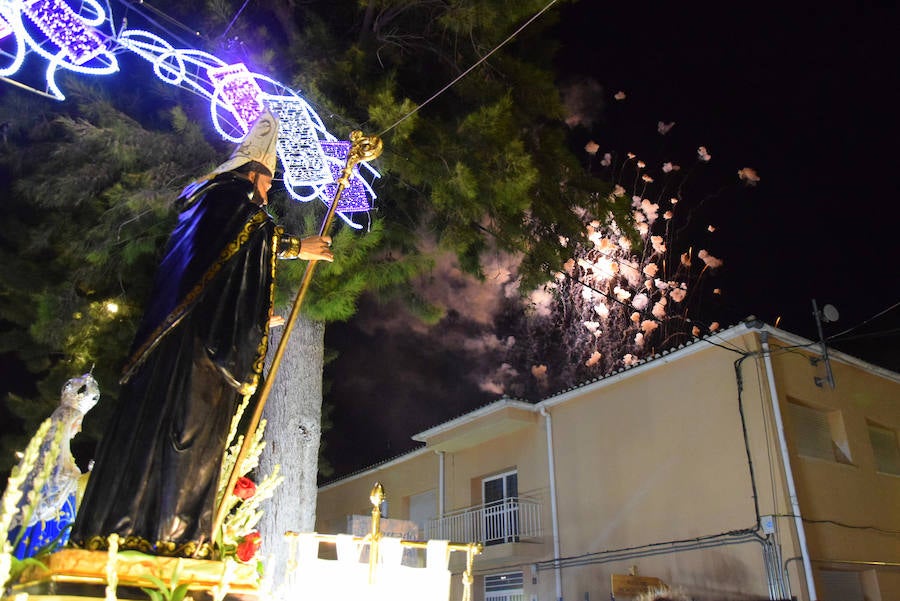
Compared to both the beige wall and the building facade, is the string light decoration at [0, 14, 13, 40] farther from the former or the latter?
the beige wall

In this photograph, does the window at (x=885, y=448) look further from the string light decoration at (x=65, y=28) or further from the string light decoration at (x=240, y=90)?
the string light decoration at (x=65, y=28)

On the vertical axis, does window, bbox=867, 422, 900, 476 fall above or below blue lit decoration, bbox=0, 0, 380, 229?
below

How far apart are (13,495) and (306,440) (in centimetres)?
453

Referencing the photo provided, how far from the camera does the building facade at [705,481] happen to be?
1110cm

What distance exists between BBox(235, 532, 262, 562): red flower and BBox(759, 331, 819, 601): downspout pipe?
9706 millimetres

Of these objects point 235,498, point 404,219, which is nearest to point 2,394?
point 404,219

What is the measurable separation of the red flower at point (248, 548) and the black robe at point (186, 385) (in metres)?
0.32

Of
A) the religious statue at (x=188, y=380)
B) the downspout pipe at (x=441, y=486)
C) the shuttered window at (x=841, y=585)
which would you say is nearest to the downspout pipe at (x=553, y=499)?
the downspout pipe at (x=441, y=486)

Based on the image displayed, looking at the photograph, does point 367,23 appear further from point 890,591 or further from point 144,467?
point 890,591

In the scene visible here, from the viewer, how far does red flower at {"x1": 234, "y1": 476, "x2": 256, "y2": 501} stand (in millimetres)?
2943

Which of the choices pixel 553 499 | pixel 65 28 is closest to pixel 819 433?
pixel 553 499

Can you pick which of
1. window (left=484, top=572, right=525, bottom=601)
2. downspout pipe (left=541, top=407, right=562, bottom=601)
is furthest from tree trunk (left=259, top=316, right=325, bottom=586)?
window (left=484, top=572, right=525, bottom=601)

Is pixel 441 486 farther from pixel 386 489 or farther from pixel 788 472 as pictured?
pixel 788 472

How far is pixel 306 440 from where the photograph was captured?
6383mm
